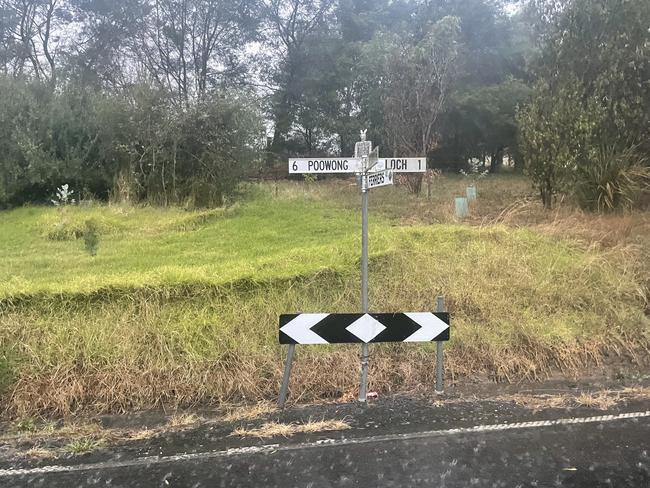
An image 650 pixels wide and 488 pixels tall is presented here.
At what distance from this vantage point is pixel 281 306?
5004 millimetres

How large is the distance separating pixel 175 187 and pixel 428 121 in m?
6.41

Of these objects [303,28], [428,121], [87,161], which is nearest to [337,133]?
[303,28]

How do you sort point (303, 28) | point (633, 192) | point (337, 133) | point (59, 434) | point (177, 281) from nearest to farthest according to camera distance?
1. point (59, 434)
2. point (177, 281)
3. point (633, 192)
4. point (337, 133)
5. point (303, 28)

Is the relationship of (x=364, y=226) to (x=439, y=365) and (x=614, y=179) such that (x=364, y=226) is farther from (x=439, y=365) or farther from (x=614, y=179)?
(x=614, y=179)

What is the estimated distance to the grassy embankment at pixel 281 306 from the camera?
4.22 meters

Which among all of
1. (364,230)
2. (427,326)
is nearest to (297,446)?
(427,326)

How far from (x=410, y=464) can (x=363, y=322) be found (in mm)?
1077

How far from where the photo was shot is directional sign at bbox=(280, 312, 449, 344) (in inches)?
153

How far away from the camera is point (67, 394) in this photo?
4.07 metres

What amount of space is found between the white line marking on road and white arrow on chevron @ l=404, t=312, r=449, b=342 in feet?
2.23

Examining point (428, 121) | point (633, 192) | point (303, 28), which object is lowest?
point (633, 192)

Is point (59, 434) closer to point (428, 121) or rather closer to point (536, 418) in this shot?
point (536, 418)

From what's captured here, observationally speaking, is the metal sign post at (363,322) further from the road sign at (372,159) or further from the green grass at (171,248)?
the green grass at (171,248)

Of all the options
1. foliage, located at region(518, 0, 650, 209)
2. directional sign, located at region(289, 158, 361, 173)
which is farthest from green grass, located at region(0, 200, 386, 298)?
foliage, located at region(518, 0, 650, 209)
